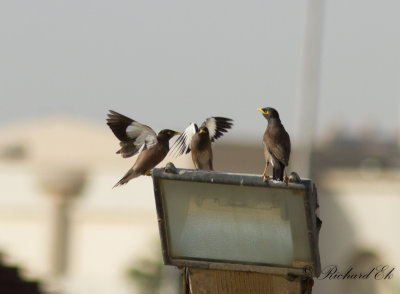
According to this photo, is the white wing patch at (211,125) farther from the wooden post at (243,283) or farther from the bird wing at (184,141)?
the wooden post at (243,283)

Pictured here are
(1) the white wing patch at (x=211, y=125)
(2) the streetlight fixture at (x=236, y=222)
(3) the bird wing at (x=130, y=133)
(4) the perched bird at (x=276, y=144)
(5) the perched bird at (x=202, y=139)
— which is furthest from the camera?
(1) the white wing patch at (x=211, y=125)

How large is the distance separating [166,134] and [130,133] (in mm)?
129

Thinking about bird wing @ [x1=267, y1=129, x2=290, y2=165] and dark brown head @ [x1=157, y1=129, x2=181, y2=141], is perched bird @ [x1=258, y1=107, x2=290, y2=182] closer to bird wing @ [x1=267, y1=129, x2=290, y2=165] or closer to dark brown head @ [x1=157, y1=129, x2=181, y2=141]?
bird wing @ [x1=267, y1=129, x2=290, y2=165]

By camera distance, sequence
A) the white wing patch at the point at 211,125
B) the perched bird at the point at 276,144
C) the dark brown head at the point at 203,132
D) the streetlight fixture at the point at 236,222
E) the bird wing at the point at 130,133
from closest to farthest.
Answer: the streetlight fixture at the point at 236,222 < the perched bird at the point at 276,144 < the dark brown head at the point at 203,132 < the bird wing at the point at 130,133 < the white wing patch at the point at 211,125

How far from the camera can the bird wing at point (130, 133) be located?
429 centimetres

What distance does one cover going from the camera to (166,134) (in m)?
4.40

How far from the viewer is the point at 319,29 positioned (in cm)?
2580

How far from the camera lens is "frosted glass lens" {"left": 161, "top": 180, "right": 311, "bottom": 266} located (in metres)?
3.46

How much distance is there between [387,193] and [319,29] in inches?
953

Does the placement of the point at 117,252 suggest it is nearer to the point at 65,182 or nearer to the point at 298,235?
the point at 65,182

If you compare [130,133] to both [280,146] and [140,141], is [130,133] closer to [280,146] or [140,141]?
[140,141]

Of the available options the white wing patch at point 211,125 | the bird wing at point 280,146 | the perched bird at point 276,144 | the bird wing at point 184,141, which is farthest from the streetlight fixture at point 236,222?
the white wing patch at point 211,125

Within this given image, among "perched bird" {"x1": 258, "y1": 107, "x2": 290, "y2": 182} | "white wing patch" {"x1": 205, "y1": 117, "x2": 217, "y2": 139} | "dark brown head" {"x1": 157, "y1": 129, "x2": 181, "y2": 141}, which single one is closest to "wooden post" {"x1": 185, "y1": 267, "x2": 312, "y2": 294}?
"perched bird" {"x1": 258, "y1": 107, "x2": 290, "y2": 182}

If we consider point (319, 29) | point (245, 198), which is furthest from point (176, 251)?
point (319, 29)
